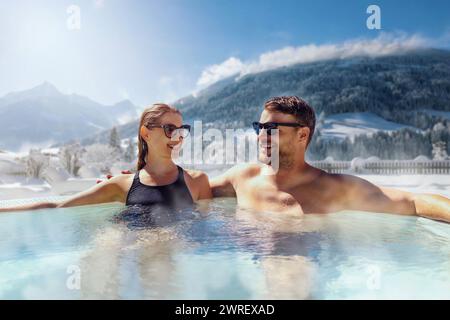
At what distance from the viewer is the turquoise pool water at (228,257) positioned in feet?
5.49

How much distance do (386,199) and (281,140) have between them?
96 centimetres

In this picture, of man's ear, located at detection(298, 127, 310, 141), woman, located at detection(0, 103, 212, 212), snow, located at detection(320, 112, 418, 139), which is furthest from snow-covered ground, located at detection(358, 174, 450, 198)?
snow, located at detection(320, 112, 418, 139)

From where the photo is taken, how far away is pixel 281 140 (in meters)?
2.88

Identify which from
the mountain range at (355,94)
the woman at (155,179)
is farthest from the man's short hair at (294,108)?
the mountain range at (355,94)

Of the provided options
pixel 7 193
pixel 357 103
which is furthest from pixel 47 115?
pixel 7 193

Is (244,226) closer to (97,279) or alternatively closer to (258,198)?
(258,198)

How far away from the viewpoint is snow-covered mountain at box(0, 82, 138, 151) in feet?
404

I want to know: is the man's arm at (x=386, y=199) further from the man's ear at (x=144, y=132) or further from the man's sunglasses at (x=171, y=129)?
the man's ear at (x=144, y=132)

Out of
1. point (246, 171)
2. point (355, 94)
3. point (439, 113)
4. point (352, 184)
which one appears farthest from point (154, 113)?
point (439, 113)

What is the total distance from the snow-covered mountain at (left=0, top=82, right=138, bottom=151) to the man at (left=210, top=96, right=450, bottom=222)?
368 feet

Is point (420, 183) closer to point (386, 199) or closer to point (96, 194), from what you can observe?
point (386, 199)

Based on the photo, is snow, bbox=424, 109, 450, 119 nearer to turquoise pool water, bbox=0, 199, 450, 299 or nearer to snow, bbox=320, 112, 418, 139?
snow, bbox=320, 112, 418, 139

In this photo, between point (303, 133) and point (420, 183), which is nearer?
point (303, 133)
